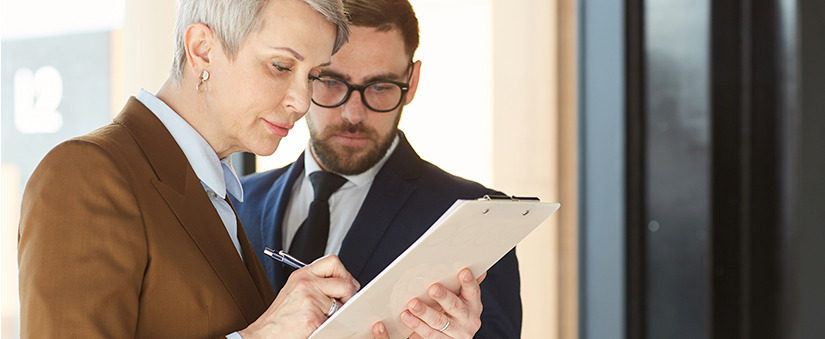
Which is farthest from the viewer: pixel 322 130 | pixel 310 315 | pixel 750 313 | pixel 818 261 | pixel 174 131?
pixel 750 313

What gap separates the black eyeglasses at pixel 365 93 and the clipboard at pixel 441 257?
58 centimetres

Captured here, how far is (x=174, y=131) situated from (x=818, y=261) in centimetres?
195

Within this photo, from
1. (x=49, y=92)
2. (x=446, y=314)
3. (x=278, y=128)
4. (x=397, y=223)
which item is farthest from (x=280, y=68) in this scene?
(x=49, y=92)

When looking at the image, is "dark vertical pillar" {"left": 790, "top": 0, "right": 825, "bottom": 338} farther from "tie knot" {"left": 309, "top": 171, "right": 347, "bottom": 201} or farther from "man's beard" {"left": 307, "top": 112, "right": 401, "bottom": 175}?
"tie knot" {"left": 309, "top": 171, "right": 347, "bottom": 201}

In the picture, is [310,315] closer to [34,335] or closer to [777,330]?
[34,335]

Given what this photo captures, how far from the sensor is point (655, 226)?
7.82 feet

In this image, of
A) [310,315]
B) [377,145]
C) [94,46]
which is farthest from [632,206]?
[94,46]

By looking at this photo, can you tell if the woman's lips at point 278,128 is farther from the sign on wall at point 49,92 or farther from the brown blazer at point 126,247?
the sign on wall at point 49,92

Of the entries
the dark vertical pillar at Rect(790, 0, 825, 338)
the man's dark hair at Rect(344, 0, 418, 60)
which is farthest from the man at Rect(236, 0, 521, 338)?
the dark vertical pillar at Rect(790, 0, 825, 338)

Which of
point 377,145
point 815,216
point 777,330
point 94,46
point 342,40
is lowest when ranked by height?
point 777,330

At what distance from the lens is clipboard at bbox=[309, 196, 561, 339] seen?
0.92 m

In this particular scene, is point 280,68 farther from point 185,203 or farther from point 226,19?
point 185,203

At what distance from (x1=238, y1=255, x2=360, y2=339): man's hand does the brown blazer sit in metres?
0.06

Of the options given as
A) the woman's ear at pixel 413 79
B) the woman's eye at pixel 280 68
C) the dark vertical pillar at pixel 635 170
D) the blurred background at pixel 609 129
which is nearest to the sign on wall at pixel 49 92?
the blurred background at pixel 609 129
